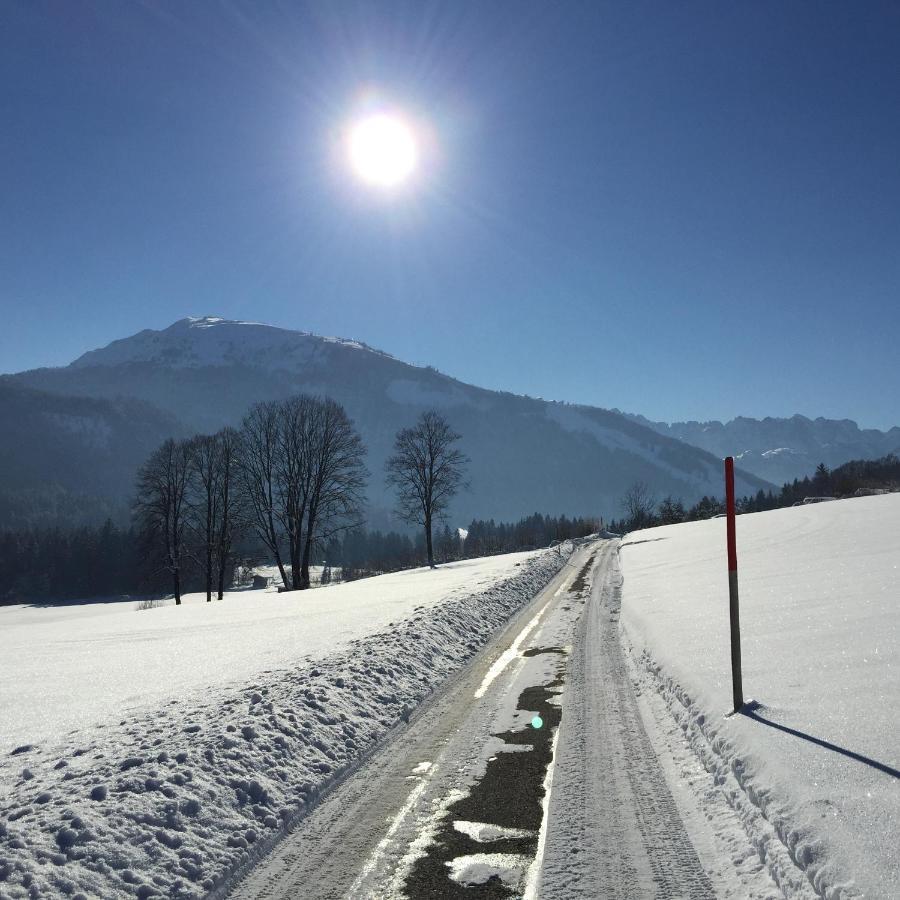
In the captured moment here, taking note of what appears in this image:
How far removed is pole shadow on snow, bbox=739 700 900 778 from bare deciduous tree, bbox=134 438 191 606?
117 ft

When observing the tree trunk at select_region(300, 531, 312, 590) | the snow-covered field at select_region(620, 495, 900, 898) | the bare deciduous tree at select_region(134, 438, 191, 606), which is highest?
the bare deciduous tree at select_region(134, 438, 191, 606)

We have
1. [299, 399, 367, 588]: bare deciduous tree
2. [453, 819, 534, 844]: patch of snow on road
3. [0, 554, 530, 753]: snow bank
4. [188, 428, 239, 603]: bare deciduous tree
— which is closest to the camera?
[453, 819, 534, 844]: patch of snow on road

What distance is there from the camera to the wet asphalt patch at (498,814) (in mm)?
3502

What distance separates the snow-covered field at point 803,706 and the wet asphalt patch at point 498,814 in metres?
1.46

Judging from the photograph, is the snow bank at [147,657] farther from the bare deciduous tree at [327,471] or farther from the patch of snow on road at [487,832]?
the bare deciduous tree at [327,471]

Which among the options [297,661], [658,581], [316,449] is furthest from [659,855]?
[316,449]

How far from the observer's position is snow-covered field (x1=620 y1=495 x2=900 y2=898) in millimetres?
3439

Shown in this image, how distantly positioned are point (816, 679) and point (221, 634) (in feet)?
38.4

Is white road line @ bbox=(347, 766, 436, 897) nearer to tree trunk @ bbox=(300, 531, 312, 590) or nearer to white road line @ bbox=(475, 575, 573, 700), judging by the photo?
white road line @ bbox=(475, 575, 573, 700)

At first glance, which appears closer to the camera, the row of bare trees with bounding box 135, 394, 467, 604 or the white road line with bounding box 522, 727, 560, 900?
the white road line with bounding box 522, 727, 560, 900

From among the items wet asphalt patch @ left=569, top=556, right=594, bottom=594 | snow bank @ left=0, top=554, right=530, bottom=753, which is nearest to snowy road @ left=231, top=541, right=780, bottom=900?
snow bank @ left=0, top=554, right=530, bottom=753

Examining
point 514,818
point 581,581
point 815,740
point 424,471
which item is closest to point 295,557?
point 424,471

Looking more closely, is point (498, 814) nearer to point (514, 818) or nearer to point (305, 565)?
point (514, 818)

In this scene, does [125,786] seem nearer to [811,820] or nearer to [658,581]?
[811,820]
